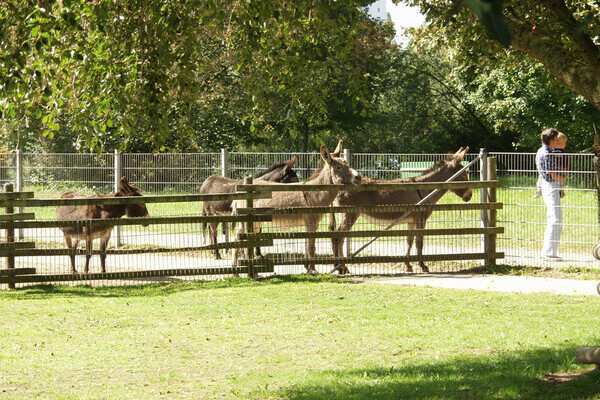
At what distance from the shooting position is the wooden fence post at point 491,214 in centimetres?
1358

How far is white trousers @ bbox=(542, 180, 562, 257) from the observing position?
13.6 meters

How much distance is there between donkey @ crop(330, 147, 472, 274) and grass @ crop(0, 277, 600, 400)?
2.05m

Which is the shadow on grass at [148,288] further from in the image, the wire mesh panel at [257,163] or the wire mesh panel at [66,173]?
the wire mesh panel at [66,173]

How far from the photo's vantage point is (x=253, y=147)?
148 feet

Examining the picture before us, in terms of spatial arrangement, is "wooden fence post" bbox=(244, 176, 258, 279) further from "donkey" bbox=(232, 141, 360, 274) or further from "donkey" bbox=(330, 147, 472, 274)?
"donkey" bbox=(330, 147, 472, 274)

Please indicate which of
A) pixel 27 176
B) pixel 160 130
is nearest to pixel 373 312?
pixel 160 130

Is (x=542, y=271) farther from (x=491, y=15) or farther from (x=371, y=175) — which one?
(x=491, y=15)

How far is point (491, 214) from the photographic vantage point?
13.7 metres

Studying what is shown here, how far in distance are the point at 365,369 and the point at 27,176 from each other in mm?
15606

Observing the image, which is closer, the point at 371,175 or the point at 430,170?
the point at 430,170

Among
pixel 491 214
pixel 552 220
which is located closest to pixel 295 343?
pixel 491 214

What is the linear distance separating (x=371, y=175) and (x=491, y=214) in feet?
10.1

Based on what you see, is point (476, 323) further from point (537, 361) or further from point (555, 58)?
point (555, 58)

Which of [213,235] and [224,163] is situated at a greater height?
[224,163]
